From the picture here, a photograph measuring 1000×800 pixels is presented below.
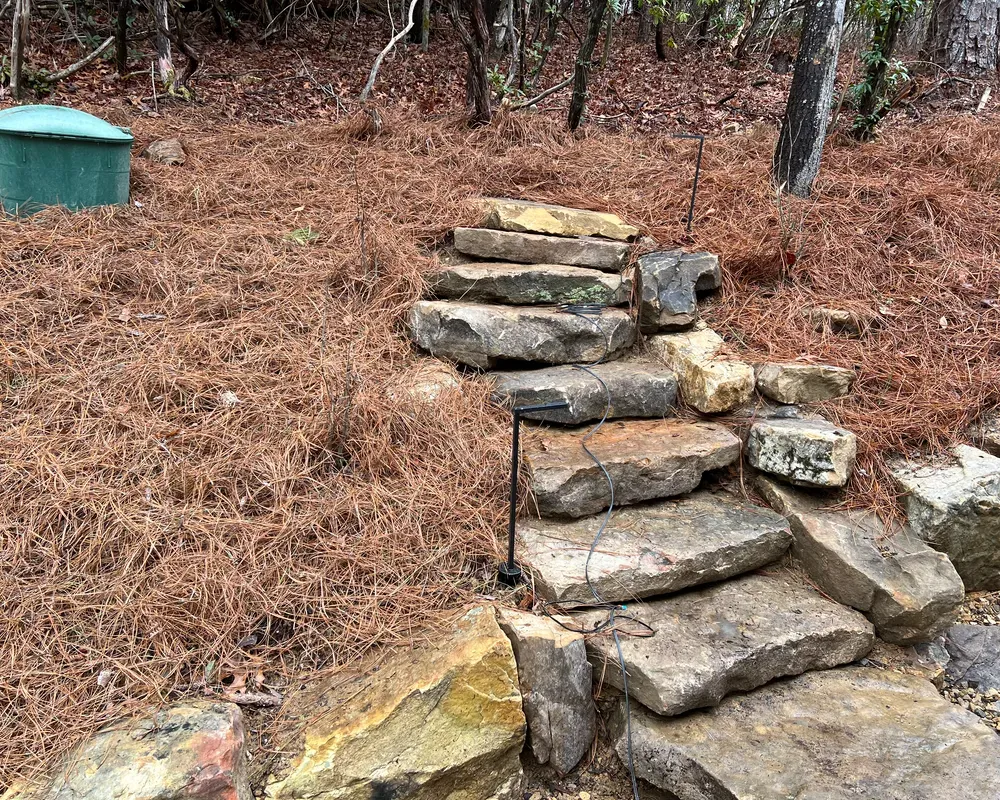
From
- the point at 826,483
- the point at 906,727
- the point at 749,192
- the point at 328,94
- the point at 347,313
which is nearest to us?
the point at 906,727

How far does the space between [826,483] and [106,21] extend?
9.92m

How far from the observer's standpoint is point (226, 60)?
26.4 ft

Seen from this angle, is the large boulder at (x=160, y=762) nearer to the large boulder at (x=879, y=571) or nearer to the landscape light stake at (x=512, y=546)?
the landscape light stake at (x=512, y=546)

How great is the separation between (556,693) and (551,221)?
284cm

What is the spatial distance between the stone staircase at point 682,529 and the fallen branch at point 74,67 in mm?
5085

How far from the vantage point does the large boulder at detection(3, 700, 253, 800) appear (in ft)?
5.93

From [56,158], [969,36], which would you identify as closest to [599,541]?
[56,158]

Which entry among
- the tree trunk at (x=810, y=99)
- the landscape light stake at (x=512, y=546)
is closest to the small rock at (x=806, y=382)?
the landscape light stake at (x=512, y=546)

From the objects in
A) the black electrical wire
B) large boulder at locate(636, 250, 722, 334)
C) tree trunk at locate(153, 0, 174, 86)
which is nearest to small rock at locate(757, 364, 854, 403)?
large boulder at locate(636, 250, 722, 334)

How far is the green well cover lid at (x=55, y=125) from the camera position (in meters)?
3.62

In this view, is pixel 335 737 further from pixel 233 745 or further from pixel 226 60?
pixel 226 60

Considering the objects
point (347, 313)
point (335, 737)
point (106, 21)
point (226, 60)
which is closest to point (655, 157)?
point (347, 313)

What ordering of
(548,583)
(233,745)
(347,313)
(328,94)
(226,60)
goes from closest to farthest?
(233,745), (548,583), (347,313), (328,94), (226,60)

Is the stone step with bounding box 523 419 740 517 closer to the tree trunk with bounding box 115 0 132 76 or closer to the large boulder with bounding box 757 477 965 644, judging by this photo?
the large boulder with bounding box 757 477 965 644
